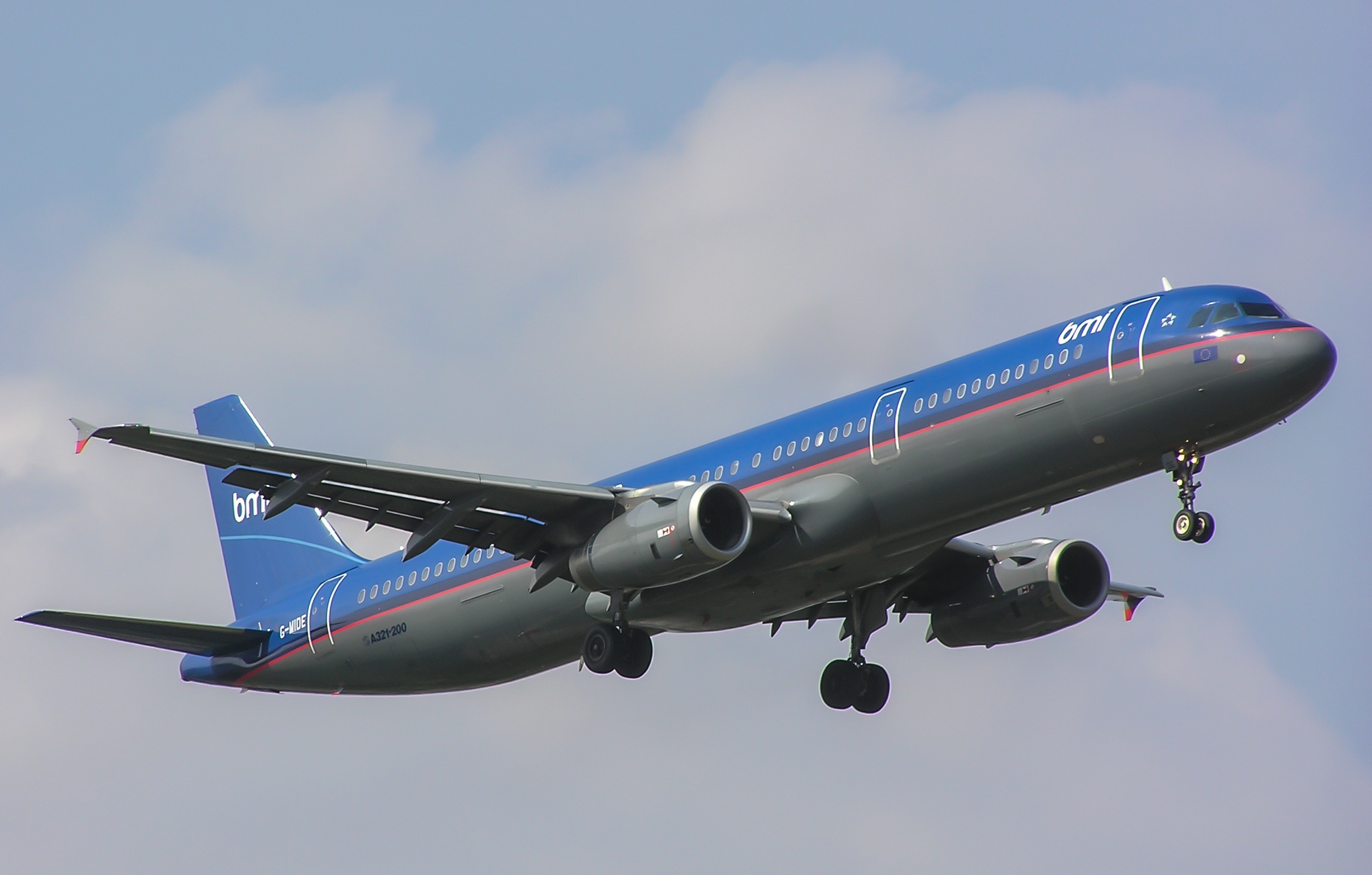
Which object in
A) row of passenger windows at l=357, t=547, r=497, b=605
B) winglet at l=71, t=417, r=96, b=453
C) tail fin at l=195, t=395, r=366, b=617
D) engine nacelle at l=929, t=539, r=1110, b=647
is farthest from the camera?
tail fin at l=195, t=395, r=366, b=617

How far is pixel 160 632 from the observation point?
122 ft

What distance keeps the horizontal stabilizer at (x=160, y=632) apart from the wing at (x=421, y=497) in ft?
17.3

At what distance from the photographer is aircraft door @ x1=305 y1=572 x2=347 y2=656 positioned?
124ft

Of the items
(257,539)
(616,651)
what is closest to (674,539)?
(616,651)

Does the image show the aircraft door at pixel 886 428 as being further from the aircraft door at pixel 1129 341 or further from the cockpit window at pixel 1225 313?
the cockpit window at pixel 1225 313

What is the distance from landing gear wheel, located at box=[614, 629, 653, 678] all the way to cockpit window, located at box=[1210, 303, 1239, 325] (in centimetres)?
1179

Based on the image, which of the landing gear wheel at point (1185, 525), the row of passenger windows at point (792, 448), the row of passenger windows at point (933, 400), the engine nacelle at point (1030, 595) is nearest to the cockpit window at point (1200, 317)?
the row of passenger windows at point (933, 400)

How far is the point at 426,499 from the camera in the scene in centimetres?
3156

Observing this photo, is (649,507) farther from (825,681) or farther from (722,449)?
(825,681)

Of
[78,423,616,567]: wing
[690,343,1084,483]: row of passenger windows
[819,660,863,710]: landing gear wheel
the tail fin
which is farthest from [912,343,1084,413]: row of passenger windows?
the tail fin

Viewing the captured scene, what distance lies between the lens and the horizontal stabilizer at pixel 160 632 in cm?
3347

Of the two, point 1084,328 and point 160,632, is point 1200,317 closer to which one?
point 1084,328

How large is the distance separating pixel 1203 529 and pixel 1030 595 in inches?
316

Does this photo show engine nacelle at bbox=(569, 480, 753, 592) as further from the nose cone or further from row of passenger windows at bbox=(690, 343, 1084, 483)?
the nose cone
